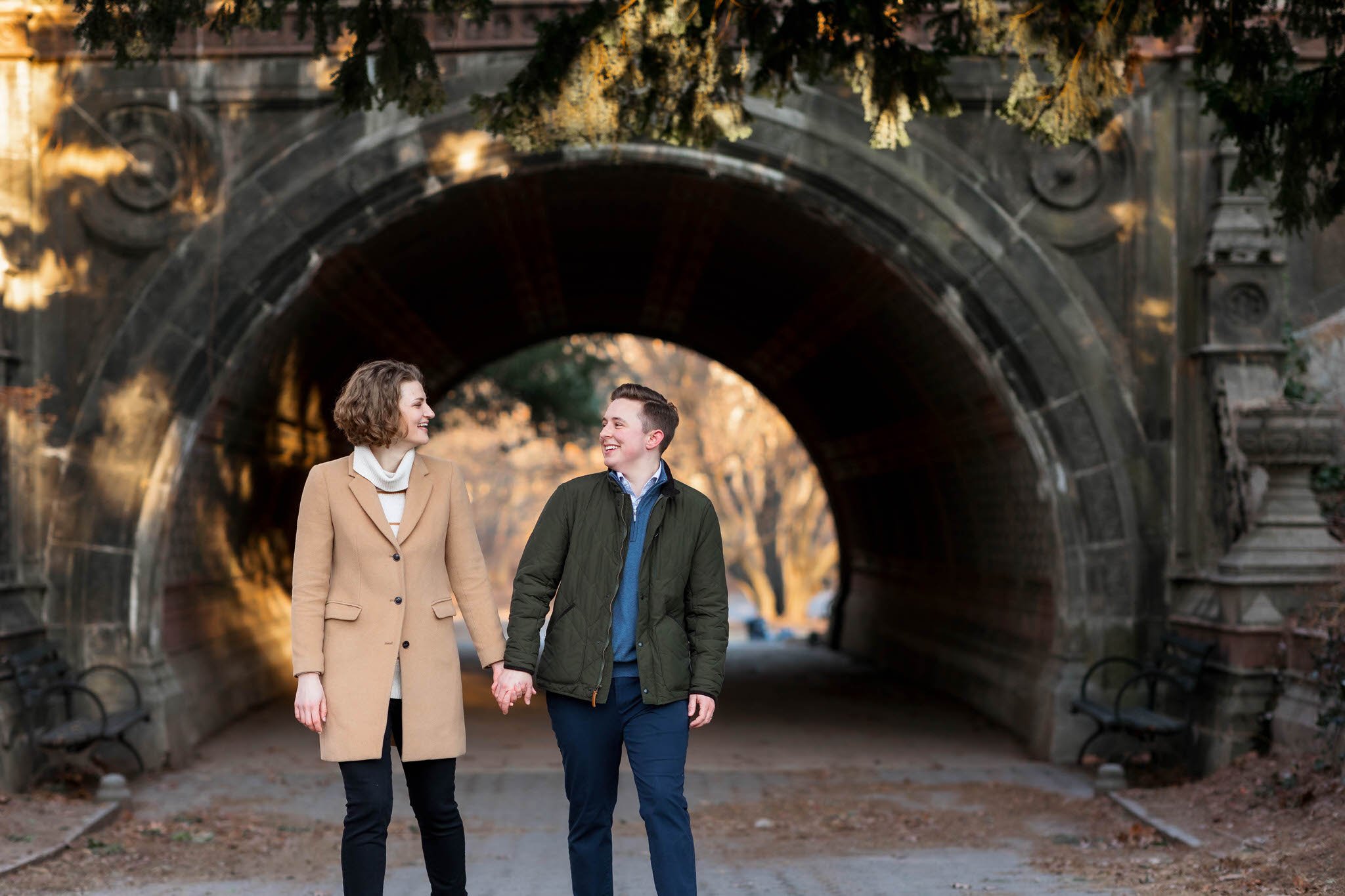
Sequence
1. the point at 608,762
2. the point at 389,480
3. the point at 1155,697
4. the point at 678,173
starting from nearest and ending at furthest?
the point at 389,480
the point at 608,762
the point at 1155,697
the point at 678,173

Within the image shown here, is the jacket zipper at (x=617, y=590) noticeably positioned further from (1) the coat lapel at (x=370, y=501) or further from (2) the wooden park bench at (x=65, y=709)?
(2) the wooden park bench at (x=65, y=709)

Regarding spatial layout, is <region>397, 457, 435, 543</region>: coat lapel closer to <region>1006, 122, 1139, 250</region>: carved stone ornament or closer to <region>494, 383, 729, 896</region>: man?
<region>494, 383, 729, 896</region>: man

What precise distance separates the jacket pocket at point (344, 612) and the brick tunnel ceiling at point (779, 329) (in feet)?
19.4

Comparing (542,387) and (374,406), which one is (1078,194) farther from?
(542,387)

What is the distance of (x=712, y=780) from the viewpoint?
9.20 metres

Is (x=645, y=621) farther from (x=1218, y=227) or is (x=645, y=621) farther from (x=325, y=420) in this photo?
(x=325, y=420)

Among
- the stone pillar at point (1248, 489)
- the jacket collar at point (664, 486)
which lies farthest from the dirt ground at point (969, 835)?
the jacket collar at point (664, 486)

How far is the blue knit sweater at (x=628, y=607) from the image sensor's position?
457cm

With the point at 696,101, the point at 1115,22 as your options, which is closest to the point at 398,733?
the point at 696,101

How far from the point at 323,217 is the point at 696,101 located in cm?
384

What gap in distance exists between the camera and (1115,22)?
625cm

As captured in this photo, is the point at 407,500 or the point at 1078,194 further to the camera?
the point at 1078,194

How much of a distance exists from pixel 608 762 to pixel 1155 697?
6019 millimetres

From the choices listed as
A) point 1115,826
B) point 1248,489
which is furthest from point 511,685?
point 1248,489
